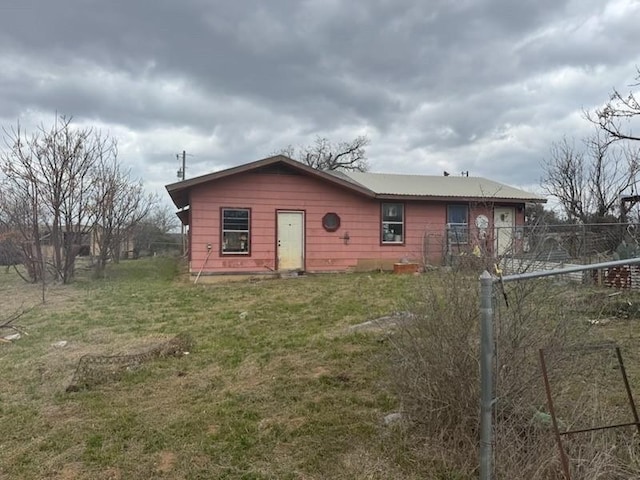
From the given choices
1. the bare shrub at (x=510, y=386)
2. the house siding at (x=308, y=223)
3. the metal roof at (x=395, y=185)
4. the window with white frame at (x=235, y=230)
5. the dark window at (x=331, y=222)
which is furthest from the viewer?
the dark window at (x=331, y=222)

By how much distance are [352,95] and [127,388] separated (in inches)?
476

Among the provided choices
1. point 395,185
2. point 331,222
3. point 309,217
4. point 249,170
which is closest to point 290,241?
point 309,217

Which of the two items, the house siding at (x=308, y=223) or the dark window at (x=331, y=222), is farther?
the dark window at (x=331, y=222)

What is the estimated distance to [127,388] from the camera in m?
3.90

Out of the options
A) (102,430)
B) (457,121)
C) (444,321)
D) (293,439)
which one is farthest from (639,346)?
(457,121)

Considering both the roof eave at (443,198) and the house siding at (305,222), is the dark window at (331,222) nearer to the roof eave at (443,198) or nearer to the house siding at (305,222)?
the house siding at (305,222)

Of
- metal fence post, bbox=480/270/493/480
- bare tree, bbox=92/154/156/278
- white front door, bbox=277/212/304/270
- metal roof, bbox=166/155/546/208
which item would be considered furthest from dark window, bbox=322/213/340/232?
metal fence post, bbox=480/270/493/480

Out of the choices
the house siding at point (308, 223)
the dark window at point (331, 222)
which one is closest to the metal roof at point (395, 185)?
the house siding at point (308, 223)

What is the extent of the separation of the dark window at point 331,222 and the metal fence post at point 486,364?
10917 millimetres

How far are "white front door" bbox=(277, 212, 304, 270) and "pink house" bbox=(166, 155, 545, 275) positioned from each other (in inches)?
1.1

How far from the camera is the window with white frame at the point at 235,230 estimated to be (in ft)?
39.4

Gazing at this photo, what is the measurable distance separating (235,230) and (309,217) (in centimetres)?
217

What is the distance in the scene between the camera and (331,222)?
1302 cm

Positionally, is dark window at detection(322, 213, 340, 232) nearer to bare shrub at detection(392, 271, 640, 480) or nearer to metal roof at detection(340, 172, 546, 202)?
metal roof at detection(340, 172, 546, 202)
